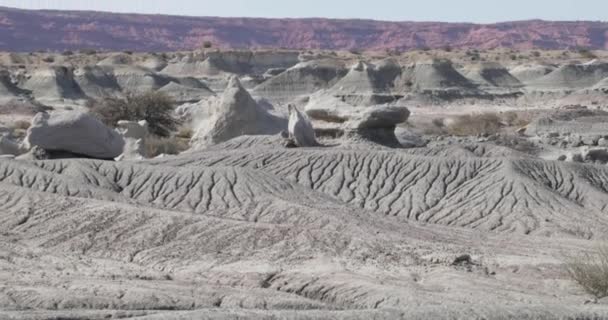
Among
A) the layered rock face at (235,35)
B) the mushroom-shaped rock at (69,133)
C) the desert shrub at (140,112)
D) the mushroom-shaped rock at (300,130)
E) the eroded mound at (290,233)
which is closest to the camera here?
the eroded mound at (290,233)

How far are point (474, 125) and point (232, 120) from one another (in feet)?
68.8

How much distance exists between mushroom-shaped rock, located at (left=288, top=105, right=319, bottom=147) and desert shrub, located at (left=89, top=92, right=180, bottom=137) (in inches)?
545

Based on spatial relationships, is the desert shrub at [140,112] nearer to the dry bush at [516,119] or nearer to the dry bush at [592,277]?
the dry bush at [516,119]

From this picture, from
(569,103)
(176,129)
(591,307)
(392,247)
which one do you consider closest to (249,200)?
(392,247)

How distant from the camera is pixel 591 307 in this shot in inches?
443

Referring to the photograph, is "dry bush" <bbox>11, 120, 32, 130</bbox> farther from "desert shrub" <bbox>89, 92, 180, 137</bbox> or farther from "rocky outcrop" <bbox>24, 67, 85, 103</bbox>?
"rocky outcrop" <bbox>24, 67, 85, 103</bbox>

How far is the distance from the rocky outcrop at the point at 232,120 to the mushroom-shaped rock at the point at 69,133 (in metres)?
5.70

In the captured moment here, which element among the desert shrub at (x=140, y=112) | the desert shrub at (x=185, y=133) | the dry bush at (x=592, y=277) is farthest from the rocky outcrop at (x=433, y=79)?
the dry bush at (x=592, y=277)

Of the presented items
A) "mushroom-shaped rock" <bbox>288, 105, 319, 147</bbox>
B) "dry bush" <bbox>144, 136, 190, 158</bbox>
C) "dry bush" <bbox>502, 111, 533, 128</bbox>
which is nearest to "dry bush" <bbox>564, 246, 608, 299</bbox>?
"mushroom-shaped rock" <bbox>288, 105, 319, 147</bbox>

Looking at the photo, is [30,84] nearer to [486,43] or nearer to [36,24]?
[36,24]

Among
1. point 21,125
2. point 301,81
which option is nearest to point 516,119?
point 21,125

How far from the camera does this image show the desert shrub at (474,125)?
51.7 m

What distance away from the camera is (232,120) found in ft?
115

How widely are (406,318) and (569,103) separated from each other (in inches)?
2654
